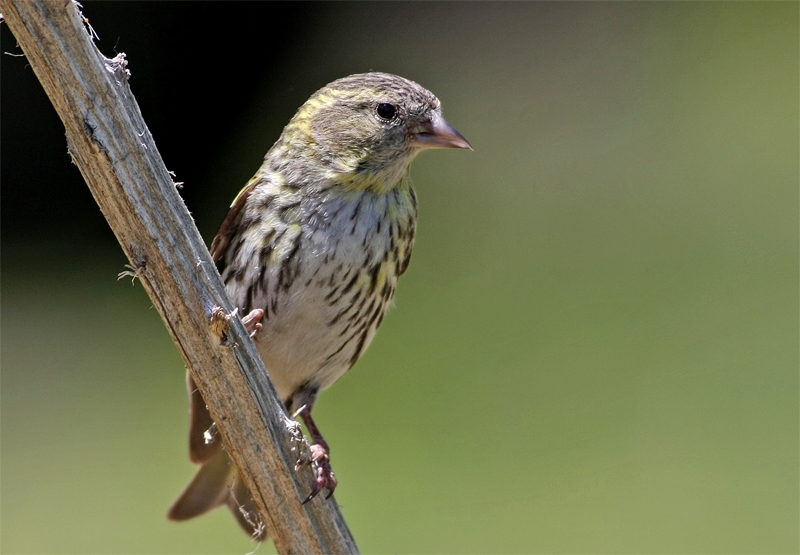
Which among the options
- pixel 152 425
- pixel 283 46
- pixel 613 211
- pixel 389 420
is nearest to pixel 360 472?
pixel 389 420

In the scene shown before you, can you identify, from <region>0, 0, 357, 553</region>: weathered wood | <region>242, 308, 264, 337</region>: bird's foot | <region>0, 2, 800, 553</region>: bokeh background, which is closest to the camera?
<region>0, 0, 357, 553</region>: weathered wood

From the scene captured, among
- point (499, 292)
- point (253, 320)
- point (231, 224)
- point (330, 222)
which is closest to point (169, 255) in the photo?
point (253, 320)

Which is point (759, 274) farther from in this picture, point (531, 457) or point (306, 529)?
point (306, 529)

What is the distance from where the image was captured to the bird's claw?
8.09 ft

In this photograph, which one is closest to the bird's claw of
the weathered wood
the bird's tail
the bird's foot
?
the weathered wood

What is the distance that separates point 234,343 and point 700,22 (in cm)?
707

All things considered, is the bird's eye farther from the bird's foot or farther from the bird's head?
the bird's foot

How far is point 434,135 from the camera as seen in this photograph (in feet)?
9.82

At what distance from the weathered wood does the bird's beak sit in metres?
0.99

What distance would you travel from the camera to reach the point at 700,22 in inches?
325

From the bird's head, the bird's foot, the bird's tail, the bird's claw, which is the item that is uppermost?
the bird's head

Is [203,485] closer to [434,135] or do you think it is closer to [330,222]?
[330,222]

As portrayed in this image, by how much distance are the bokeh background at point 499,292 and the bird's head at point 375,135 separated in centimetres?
271

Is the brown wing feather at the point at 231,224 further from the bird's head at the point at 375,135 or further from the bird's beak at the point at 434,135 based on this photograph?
the bird's beak at the point at 434,135
